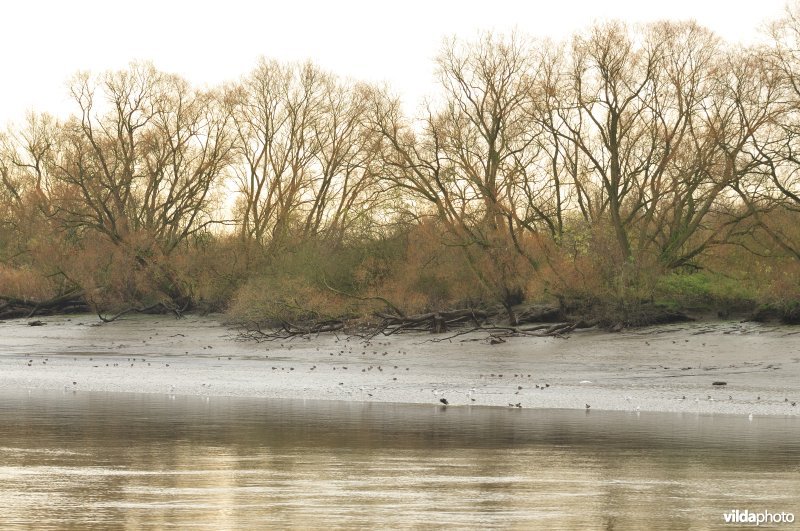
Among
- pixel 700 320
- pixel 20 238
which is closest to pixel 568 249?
pixel 700 320

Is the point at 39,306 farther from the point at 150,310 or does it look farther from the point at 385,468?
the point at 385,468

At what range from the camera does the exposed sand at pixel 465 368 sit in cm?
2338

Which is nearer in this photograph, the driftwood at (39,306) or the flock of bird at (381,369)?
the flock of bird at (381,369)

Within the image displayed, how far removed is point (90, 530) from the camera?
28.5 ft

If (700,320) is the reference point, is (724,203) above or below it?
above

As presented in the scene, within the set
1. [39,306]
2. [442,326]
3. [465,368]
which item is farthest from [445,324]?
[39,306]

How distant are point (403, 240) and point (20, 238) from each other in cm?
3211

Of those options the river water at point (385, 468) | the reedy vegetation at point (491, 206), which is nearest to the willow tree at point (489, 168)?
the reedy vegetation at point (491, 206)

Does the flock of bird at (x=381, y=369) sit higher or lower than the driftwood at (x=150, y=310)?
lower

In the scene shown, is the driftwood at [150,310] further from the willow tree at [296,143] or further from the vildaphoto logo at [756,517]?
the vildaphoto logo at [756,517]

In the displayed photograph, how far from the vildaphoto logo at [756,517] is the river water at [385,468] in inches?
7.6

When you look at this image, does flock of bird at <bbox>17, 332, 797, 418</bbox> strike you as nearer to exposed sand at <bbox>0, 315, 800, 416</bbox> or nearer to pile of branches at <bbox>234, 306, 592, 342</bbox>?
exposed sand at <bbox>0, 315, 800, 416</bbox>

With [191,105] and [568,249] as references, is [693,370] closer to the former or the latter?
[568,249]

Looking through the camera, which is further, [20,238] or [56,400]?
[20,238]
